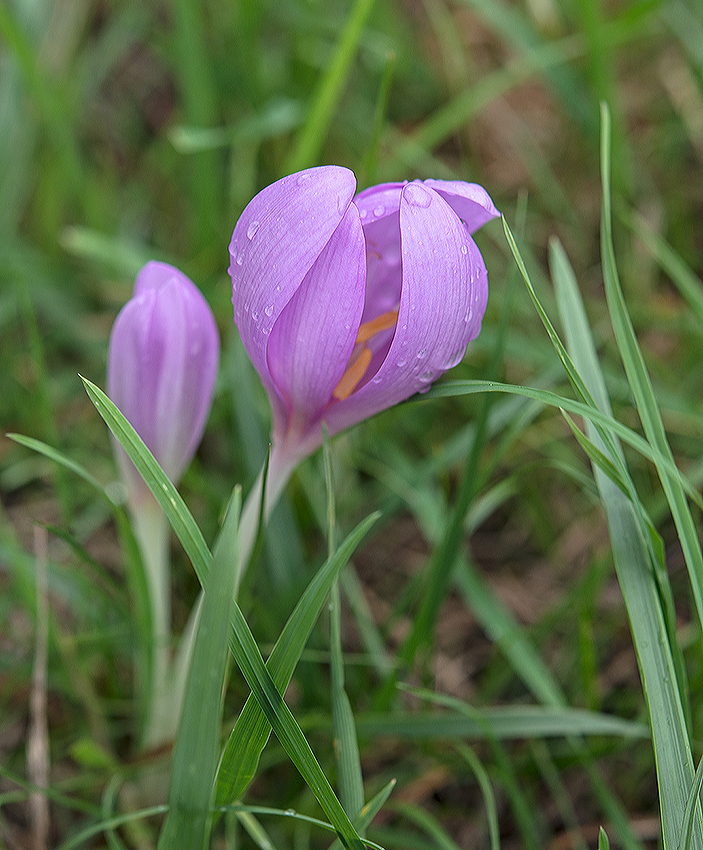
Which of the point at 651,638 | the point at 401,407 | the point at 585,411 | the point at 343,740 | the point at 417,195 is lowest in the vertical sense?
the point at 343,740

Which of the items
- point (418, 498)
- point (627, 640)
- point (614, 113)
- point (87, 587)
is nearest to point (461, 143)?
point (614, 113)

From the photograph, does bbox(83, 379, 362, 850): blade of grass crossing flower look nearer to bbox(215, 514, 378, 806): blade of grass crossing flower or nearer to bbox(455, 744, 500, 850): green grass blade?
bbox(215, 514, 378, 806): blade of grass crossing flower

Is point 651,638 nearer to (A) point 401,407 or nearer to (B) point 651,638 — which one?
(B) point 651,638

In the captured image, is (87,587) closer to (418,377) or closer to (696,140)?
(418,377)

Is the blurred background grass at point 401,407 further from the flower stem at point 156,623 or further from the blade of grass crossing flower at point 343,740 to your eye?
the blade of grass crossing flower at point 343,740

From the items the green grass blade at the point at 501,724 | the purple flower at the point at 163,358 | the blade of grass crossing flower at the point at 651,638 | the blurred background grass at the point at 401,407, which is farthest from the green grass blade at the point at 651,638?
the purple flower at the point at 163,358

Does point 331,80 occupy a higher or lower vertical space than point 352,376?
higher

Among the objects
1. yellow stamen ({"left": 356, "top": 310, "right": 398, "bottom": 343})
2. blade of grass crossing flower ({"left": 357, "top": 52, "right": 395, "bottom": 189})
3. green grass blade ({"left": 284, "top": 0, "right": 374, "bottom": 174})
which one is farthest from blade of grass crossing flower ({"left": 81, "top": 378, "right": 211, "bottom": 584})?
green grass blade ({"left": 284, "top": 0, "right": 374, "bottom": 174})

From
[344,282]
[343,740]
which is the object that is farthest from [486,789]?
[344,282]
